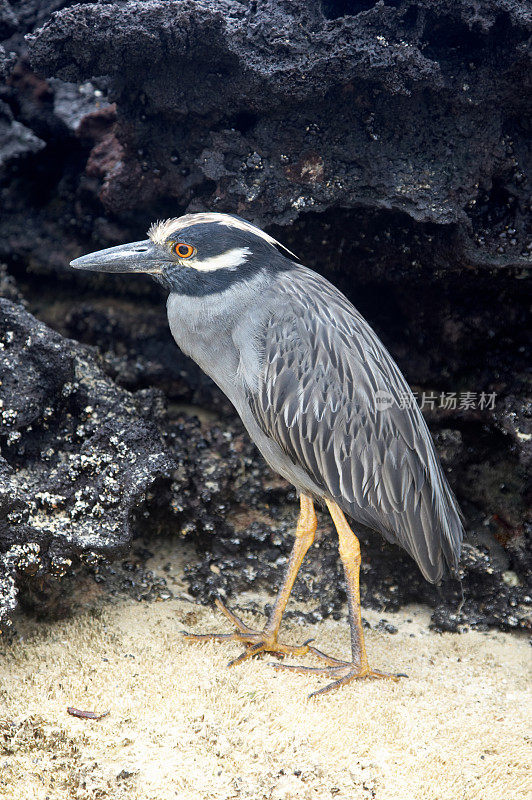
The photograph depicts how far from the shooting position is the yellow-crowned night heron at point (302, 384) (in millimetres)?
2934

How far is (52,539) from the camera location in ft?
9.21

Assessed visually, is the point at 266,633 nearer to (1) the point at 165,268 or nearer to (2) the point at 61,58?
(1) the point at 165,268

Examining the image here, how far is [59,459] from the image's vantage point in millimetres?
3096

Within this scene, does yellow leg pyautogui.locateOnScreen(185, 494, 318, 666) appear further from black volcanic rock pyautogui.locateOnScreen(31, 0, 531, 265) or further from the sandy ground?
black volcanic rock pyautogui.locateOnScreen(31, 0, 531, 265)

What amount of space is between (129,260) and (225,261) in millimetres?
440

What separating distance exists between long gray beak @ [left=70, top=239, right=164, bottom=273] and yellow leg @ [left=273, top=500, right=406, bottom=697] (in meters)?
1.38

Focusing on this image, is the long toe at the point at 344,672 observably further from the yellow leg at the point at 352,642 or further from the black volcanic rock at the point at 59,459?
the black volcanic rock at the point at 59,459

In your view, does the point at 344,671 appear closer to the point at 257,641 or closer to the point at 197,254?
the point at 257,641

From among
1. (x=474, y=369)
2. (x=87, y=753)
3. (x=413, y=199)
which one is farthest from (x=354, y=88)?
(x=87, y=753)

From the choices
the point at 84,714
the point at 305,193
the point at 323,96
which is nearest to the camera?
the point at 84,714

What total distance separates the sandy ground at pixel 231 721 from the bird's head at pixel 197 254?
1.62m

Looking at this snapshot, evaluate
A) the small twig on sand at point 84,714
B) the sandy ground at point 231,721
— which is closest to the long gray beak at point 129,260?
the sandy ground at point 231,721

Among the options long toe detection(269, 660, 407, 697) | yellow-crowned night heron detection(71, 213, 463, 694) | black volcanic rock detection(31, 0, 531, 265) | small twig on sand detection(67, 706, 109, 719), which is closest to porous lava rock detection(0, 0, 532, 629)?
black volcanic rock detection(31, 0, 531, 265)

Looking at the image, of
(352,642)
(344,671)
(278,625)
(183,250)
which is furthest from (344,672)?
(183,250)
